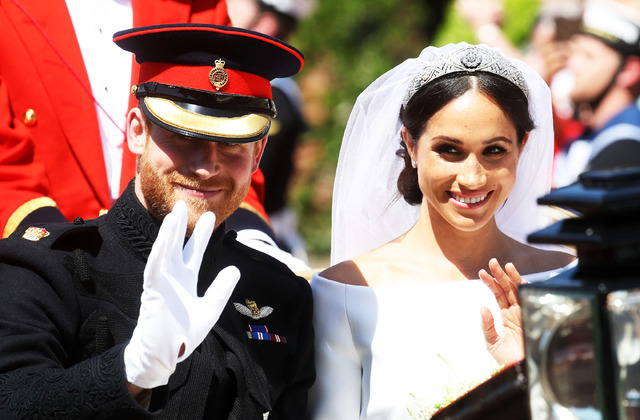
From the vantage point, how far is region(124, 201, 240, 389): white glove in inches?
80.2

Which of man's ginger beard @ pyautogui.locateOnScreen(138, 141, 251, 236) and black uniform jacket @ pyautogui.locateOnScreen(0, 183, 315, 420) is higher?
man's ginger beard @ pyautogui.locateOnScreen(138, 141, 251, 236)

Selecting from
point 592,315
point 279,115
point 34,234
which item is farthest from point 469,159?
point 279,115

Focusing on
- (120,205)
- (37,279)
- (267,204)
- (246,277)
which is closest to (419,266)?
(246,277)

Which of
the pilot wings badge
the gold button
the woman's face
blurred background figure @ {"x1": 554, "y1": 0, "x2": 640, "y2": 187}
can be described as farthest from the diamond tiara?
blurred background figure @ {"x1": 554, "y1": 0, "x2": 640, "y2": 187}

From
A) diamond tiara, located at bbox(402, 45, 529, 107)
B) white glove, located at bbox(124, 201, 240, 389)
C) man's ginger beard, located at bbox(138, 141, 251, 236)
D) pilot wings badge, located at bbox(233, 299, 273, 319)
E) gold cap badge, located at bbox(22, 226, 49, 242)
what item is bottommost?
pilot wings badge, located at bbox(233, 299, 273, 319)

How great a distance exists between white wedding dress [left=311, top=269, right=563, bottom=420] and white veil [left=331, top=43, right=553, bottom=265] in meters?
0.42

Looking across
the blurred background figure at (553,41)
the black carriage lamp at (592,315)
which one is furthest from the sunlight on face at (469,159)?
the blurred background figure at (553,41)

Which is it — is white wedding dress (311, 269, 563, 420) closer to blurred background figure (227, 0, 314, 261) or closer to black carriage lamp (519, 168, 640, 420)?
black carriage lamp (519, 168, 640, 420)

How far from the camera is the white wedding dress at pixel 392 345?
301cm

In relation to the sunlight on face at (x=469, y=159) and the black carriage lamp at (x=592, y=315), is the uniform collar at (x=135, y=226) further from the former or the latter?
the black carriage lamp at (x=592, y=315)

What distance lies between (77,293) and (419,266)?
1235 millimetres

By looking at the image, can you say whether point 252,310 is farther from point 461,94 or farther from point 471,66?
point 471,66

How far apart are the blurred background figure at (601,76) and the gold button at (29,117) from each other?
12.7ft

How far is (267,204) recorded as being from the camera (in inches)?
256
